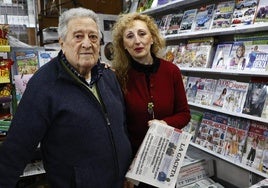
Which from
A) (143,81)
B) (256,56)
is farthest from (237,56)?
(143,81)

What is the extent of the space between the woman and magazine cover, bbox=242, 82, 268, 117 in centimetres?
70

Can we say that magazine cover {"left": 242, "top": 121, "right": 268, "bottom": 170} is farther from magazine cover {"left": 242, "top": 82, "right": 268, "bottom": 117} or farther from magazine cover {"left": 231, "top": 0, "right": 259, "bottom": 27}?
magazine cover {"left": 231, "top": 0, "right": 259, "bottom": 27}

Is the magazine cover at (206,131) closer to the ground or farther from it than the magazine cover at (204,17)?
closer to the ground

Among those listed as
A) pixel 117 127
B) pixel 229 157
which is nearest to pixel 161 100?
pixel 117 127

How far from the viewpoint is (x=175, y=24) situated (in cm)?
299

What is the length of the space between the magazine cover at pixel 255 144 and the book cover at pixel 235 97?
0.19 metres

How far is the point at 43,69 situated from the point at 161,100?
2.22 ft

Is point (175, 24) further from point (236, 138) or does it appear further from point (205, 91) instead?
point (236, 138)

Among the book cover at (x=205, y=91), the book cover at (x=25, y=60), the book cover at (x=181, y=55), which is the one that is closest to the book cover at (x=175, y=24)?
the book cover at (x=181, y=55)

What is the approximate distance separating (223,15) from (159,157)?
58.8 inches

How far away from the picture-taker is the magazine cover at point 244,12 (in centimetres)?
215

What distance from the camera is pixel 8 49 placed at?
79.2 inches

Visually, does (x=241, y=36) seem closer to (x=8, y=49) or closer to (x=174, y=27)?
(x=174, y=27)

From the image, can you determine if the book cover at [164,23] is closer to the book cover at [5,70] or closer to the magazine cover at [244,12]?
the magazine cover at [244,12]
